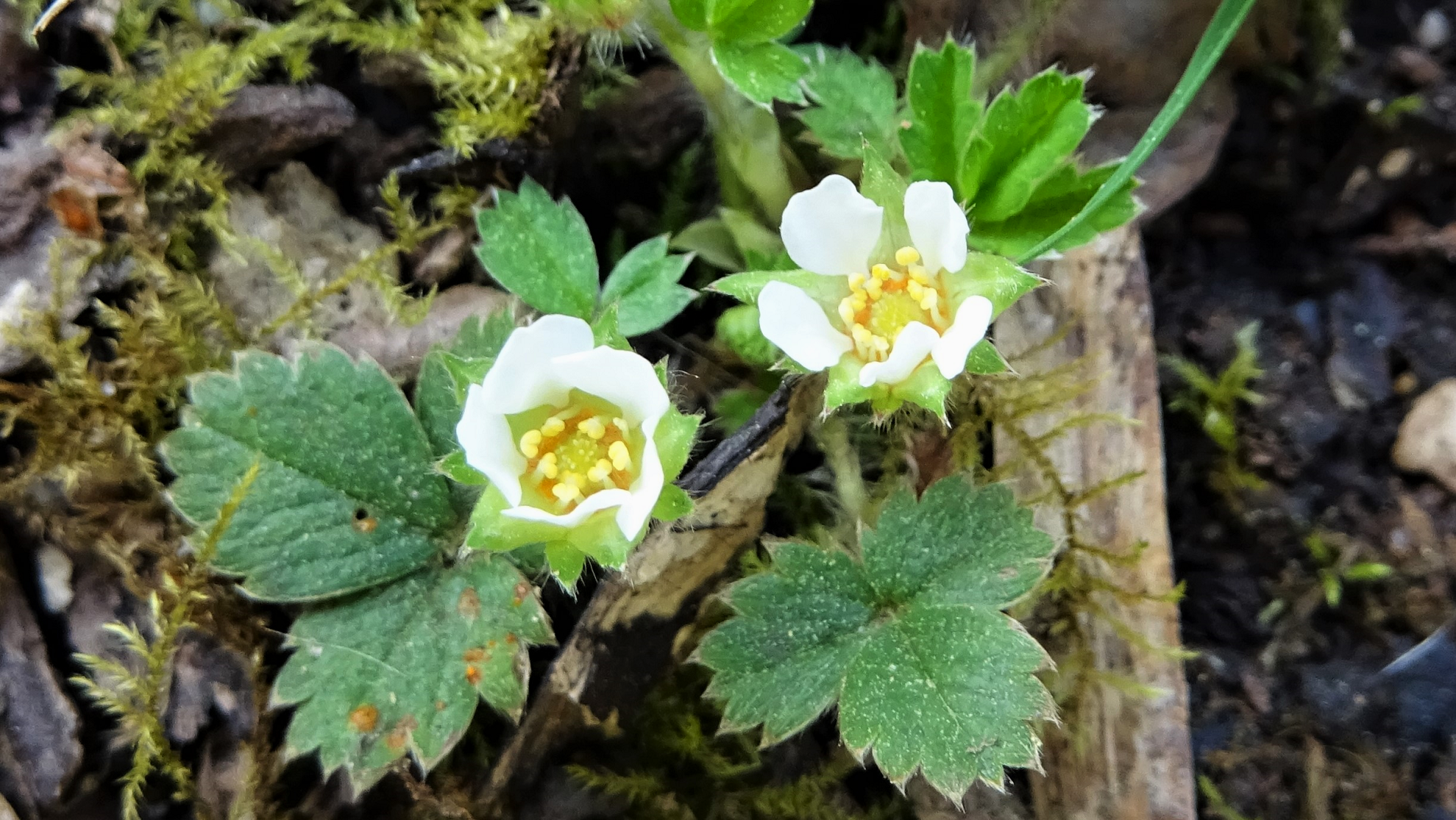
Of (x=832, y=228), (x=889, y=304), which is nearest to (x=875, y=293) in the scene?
(x=889, y=304)

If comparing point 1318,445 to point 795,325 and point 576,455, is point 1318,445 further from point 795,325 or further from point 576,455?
point 576,455

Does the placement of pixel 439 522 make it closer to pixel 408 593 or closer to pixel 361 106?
pixel 408 593

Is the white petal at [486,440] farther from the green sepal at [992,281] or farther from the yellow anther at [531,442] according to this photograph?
the green sepal at [992,281]

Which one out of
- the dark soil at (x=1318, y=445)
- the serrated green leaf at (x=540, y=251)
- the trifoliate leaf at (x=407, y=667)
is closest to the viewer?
the trifoliate leaf at (x=407, y=667)

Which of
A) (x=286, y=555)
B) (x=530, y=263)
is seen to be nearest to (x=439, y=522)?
(x=286, y=555)

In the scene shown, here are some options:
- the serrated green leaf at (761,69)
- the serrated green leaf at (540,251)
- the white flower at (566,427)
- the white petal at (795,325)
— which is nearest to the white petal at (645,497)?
the white flower at (566,427)

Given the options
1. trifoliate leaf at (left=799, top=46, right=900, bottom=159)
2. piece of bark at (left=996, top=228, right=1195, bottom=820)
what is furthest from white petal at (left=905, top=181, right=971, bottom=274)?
piece of bark at (left=996, top=228, right=1195, bottom=820)
